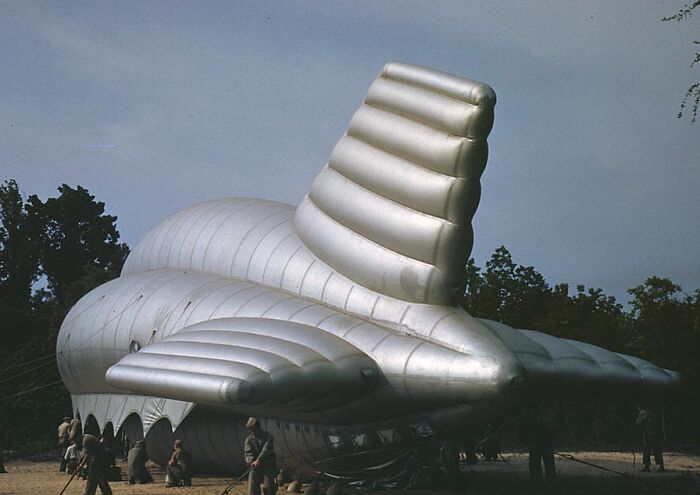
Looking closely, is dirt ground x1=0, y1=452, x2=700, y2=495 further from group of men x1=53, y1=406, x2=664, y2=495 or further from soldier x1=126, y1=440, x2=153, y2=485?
group of men x1=53, y1=406, x2=664, y2=495

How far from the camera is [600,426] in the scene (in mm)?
34250

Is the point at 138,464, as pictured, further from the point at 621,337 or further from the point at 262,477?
the point at 621,337

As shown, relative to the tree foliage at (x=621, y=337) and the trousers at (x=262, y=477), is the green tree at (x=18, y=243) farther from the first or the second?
the trousers at (x=262, y=477)

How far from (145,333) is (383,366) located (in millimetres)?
7555

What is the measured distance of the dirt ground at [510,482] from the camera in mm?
17969

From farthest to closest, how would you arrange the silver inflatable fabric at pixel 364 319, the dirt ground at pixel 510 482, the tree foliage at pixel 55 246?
the tree foliage at pixel 55 246, the dirt ground at pixel 510 482, the silver inflatable fabric at pixel 364 319

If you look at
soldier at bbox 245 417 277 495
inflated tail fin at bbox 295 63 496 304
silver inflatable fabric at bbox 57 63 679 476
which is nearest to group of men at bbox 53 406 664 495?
soldier at bbox 245 417 277 495

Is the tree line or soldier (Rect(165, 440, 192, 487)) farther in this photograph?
the tree line

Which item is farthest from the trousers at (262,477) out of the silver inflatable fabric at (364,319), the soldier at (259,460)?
the silver inflatable fabric at (364,319)

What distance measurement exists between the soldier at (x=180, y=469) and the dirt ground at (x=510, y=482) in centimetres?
32

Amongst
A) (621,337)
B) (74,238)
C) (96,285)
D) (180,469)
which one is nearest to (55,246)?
(74,238)

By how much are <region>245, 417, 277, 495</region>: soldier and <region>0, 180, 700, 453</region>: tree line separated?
451 inches

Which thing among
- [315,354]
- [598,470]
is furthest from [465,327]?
[598,470]

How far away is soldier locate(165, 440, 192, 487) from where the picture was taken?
19.6 meters
